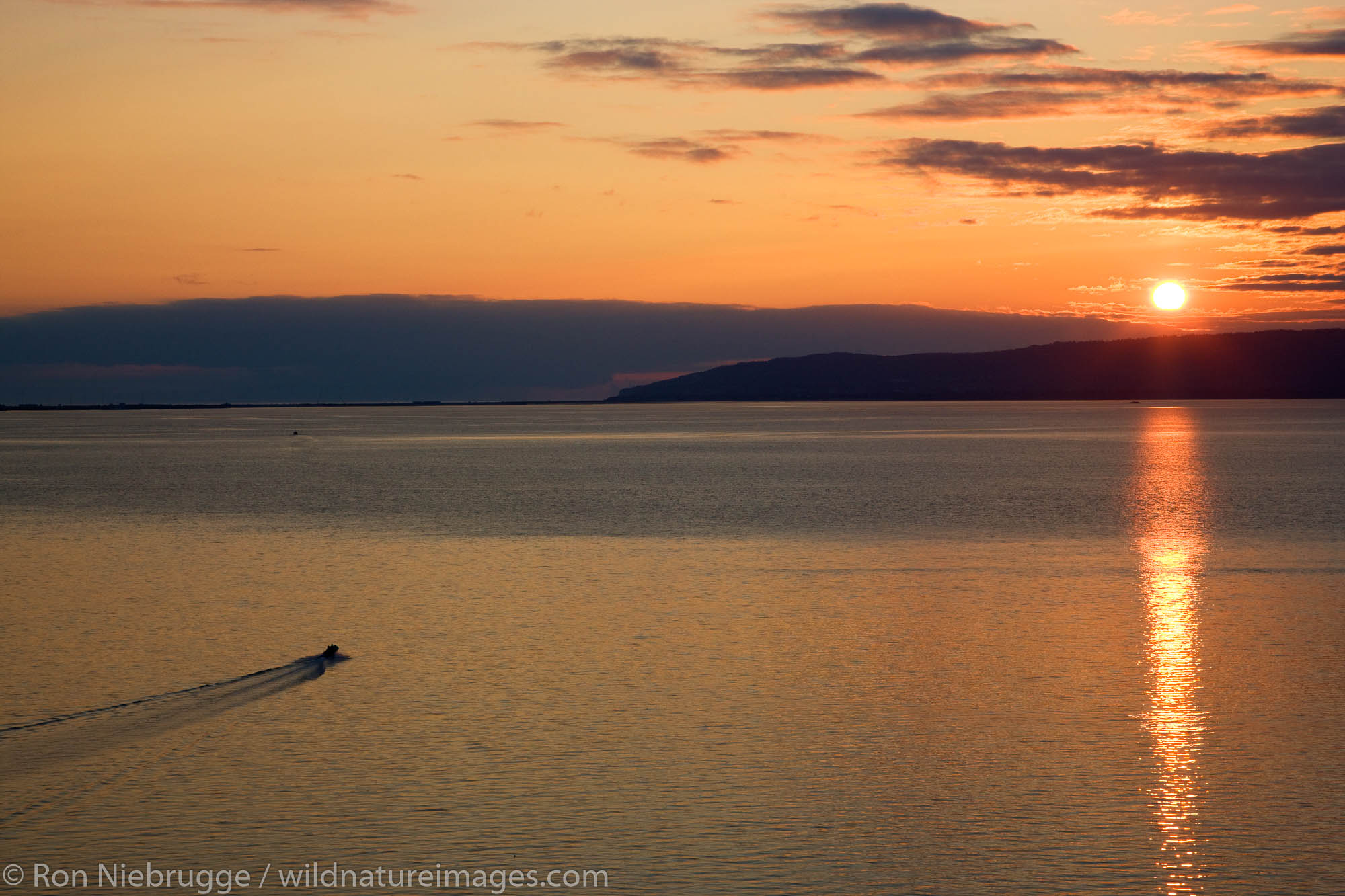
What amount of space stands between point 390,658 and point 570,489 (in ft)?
101

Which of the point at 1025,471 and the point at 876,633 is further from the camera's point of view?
the point at 1025,471

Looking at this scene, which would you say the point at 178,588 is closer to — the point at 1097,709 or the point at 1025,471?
the point at 1097,709

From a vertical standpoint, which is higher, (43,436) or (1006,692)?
(43,436)

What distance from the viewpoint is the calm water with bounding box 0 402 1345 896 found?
919 centimetres

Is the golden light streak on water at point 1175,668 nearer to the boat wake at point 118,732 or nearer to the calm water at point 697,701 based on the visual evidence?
the calm water at point 697,701

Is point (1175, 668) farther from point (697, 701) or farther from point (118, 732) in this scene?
point (118, 732)

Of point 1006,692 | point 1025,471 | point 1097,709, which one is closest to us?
point 1097,709

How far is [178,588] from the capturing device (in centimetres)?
2170

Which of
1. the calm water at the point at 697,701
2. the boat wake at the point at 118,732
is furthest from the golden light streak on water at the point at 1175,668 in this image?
the boat wake at the point at 118,732

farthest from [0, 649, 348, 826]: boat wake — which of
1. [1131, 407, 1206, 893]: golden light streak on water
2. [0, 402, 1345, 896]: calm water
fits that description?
[1131, 407, 1206, 893]: golden light streak on water

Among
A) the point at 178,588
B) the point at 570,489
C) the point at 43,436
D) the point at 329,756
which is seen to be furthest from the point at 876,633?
the point at 43,436

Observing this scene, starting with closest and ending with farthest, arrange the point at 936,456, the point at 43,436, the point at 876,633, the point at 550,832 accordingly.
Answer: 1. the point at 550,832
2. the point at 876,633
3. the point at 936,456
4. the point at 43,436

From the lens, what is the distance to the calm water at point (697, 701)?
362 inches

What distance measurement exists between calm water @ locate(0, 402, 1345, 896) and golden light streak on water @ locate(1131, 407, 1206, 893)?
0.20 ft
